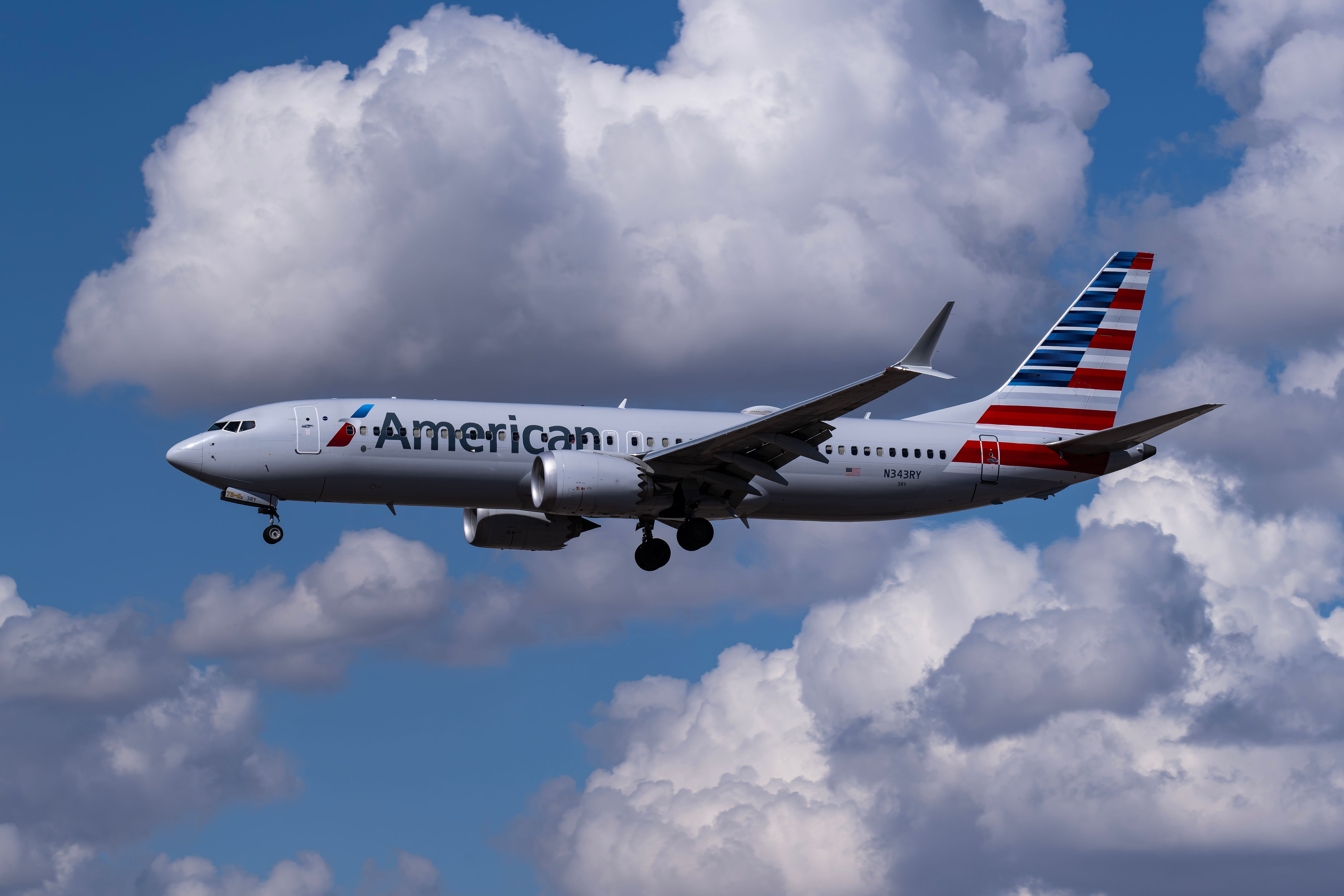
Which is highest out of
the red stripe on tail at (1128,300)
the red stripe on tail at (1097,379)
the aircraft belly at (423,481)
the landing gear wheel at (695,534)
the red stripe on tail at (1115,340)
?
the red stripe on tail at (1128,300)

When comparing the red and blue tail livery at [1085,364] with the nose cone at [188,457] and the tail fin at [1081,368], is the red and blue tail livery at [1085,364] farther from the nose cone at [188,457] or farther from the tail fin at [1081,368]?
the nose cone at [188,457]

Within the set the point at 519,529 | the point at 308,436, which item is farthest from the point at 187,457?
the point at 519,529

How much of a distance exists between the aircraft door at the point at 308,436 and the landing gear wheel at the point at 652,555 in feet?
39.4

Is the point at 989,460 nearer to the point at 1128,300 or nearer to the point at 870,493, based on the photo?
the point at 870,493

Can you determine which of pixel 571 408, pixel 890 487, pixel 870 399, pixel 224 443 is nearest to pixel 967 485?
pixel 890 487

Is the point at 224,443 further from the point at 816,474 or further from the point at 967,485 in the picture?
the point at 967,485

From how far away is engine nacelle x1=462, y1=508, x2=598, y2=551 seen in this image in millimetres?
52031

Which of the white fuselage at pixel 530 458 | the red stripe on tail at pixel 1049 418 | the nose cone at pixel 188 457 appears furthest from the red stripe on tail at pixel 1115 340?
the nose cone at pixel 188 457

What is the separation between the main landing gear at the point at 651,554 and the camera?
4978 cm

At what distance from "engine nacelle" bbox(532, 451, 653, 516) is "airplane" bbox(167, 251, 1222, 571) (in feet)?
0.17

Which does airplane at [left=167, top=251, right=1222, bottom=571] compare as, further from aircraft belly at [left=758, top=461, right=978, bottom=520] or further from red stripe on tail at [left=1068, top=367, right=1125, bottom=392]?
red stripe on tail at [left=1068, top=367, right=1125, bottom=392]

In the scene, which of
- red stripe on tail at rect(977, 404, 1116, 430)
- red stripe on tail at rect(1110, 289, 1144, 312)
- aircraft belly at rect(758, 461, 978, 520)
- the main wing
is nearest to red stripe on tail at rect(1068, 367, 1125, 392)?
red stripe on tail at rect(977, 404, 1116, 430)

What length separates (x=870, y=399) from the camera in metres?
40.7

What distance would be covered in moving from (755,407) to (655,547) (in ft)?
20.1
